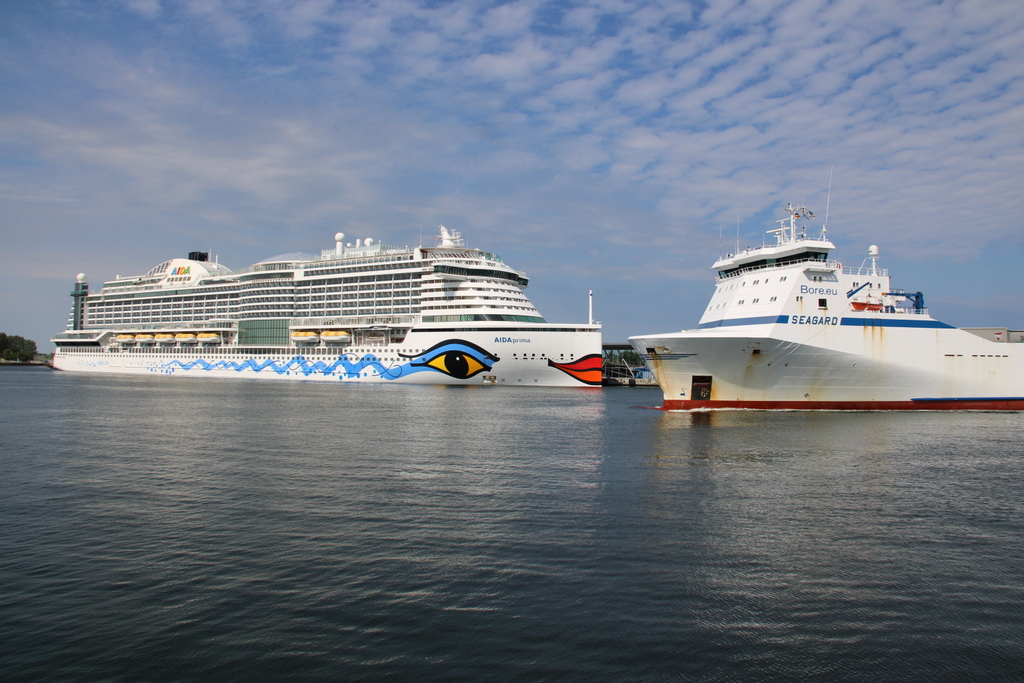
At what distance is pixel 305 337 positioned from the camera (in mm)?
84000

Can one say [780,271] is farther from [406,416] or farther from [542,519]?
[542,519]

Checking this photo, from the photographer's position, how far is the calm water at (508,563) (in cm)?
867

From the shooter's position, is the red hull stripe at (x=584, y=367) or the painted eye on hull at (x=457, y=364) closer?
the painted eye on hull at (x=457, y=364)

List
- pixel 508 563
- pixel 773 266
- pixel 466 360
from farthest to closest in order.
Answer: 1. pixel 466 360
2. pixel 773 266
3. pixel 508 563

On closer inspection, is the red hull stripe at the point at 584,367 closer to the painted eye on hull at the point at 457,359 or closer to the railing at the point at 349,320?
the painted eye on hull at the point at 457,359

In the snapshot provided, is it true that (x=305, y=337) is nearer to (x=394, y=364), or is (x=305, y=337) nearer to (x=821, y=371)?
(x=394, y=364)

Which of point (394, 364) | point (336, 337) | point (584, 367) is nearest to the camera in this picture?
point (584, 367)

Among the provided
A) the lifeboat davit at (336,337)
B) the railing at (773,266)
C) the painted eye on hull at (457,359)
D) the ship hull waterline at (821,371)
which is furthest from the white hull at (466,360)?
the ship hull waterline at (821,371)

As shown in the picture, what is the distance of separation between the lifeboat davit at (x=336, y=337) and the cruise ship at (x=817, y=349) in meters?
49.2

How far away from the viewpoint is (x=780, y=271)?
40.2m

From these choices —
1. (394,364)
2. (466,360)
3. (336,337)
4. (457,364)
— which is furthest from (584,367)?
(336,337)

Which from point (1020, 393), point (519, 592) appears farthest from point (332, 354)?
point (519, 592)

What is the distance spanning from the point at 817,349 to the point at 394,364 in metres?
47.2

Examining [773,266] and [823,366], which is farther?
[773,266]
